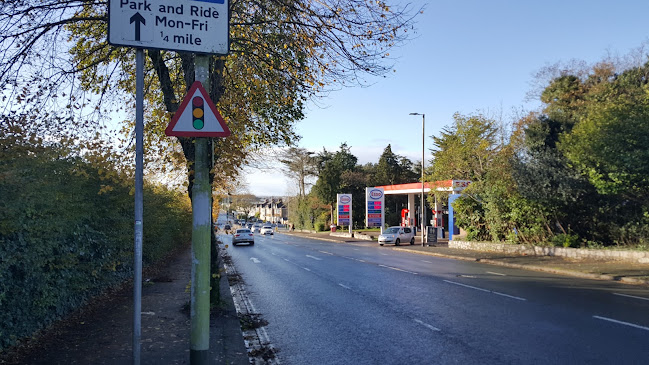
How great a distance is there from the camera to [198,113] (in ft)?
16.2

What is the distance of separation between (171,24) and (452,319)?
715 centimetres

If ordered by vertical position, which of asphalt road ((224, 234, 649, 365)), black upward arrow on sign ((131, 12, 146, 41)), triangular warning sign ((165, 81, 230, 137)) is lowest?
asphalt road ((224, 234, 649, 365))

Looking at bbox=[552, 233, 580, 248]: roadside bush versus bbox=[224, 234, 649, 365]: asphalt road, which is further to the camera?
bbox=[552, 233, 580, 248]: roadside bush

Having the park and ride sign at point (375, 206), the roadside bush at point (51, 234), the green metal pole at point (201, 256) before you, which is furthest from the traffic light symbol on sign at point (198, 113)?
the park and ride sign at point (375, 206)

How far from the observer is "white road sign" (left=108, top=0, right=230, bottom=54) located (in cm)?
458

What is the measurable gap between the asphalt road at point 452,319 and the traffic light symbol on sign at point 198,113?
3.63 meters

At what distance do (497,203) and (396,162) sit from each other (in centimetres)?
5267

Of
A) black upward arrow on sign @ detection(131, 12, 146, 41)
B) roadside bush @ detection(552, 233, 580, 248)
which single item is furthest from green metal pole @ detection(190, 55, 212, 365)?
roadside bush @ detection(552, 233, 580, 248)

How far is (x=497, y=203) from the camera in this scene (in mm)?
25641

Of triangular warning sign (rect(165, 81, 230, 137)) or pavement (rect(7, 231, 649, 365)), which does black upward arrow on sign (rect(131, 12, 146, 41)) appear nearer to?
triangular warning sign (rect(165, 81, 230, 137))

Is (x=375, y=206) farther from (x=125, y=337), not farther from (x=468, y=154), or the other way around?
(x=125, y=337)

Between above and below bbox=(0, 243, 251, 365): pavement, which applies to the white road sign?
above

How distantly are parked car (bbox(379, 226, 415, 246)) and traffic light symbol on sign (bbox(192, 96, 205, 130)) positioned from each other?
32891 mm

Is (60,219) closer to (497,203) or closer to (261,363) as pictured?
(261,363)
